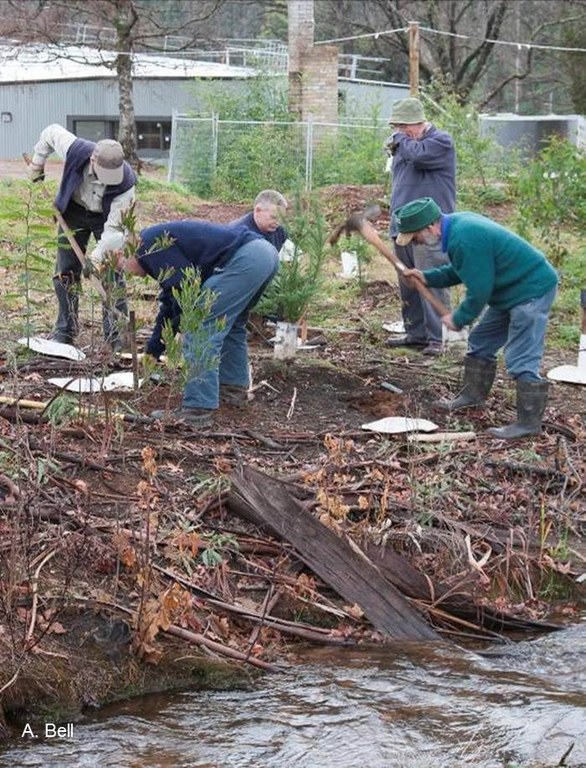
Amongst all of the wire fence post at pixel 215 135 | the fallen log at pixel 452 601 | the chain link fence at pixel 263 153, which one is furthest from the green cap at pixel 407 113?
the wire fence post at pixel 215 135

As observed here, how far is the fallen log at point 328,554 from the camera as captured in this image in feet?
17.6

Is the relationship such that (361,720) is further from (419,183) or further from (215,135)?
(215,135)

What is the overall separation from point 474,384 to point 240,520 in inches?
94.3

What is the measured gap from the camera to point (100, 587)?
5.07m

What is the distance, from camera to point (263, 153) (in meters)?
22.0

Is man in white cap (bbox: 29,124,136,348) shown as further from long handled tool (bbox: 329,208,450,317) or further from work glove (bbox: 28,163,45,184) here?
long handled tool (bbox: 329,208,450,317)

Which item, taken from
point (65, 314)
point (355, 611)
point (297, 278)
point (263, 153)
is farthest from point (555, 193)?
point (263, 153)

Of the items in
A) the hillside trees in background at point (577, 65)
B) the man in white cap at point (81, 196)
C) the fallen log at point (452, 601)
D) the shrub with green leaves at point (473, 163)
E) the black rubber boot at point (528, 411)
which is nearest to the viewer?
the fallen log at point (452, 601)

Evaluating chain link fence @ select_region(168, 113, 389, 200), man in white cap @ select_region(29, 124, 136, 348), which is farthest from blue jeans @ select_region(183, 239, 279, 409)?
chain link fence @ select_region(168, 113, 389, 200)

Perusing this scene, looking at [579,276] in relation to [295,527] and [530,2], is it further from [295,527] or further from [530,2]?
[530,2]

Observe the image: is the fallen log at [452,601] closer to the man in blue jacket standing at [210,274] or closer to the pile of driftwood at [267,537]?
the pile of driftwood at [267,537]

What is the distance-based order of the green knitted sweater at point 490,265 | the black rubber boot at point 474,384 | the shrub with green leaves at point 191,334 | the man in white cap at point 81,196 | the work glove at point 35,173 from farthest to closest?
the work glove at point 35,173 → the man in white cap at point 81,196 → the black rubber boot at point 474,384 → the green knitted sweater at point 490,265 → the shrub with green leaves at point 191,334

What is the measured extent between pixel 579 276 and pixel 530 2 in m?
32.1

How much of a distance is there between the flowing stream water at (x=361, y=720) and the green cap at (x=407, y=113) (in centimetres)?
476
